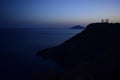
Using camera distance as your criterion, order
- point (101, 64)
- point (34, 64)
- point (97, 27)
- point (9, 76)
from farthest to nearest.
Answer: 1. point (97, 27)
2. point (34, 64)
3. point (9, 76)
4. point (101, 64)

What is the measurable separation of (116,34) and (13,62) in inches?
1621

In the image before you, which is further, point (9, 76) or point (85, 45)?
point (85, 45)

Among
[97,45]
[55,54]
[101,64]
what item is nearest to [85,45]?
[97,45]

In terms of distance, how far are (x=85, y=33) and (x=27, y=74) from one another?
103ft

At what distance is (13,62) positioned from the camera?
6806 cm

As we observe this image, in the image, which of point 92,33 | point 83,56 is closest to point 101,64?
point 83,56

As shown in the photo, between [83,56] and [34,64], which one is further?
[34,64]

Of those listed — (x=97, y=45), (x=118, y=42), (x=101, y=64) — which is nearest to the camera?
(x=101, y=64)

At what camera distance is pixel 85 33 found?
71562 millimetres

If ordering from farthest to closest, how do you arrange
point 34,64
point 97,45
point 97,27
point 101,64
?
point 97,27, point 34,64, point 97,45, point 101,64

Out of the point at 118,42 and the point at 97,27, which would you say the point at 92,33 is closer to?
the point at 97,27

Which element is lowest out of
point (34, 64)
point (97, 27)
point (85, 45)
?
point (34, 64)

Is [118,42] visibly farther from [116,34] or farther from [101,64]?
[101,64]

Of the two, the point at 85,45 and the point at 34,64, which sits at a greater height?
the point at 85,45
